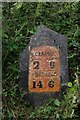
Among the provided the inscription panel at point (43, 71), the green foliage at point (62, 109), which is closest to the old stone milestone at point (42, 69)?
the inscription panel at point (43, 71)

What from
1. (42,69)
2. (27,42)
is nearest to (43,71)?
(42,69)

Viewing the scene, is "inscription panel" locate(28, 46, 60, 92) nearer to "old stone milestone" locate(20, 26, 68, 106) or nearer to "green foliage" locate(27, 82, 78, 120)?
"old stone milestone" locate(20, 26, 68, 106)

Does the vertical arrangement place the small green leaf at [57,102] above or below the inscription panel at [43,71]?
below

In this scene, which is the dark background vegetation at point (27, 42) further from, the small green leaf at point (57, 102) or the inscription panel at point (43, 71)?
the inscription panel at point (43, 71)

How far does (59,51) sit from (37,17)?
22.7 inches

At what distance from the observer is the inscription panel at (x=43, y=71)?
3.08 m

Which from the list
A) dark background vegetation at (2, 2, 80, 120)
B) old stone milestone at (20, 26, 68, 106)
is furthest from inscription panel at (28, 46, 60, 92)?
dark background vegetation at (2, 2, 80, 120)

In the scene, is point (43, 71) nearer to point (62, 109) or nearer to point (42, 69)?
point (42, 69)

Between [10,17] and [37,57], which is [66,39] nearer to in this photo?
[37,57]

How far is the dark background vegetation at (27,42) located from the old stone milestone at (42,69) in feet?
0.22

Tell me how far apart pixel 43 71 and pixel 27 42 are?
0.42 m

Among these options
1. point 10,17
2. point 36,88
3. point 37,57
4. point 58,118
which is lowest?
point 58,118

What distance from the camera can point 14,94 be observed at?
3.07 meters

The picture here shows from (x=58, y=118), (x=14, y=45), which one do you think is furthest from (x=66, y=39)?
(x=58, y=118)
